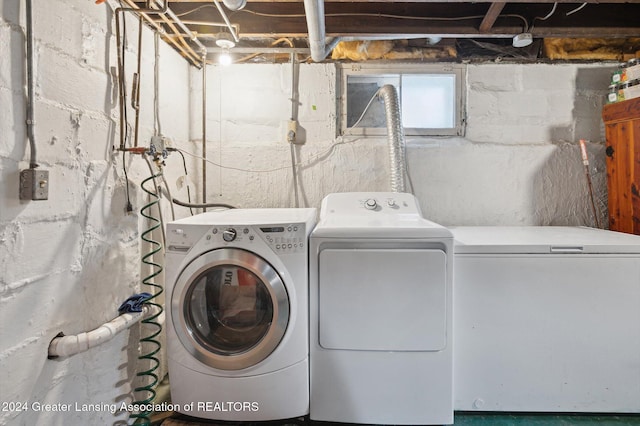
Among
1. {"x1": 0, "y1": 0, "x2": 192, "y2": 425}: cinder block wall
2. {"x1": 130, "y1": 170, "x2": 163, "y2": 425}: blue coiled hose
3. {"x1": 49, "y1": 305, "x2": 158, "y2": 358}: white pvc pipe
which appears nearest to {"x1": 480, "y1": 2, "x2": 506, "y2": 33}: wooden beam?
{"x1": 0, "y1": 0, "x2": 192, "y2": 425}: cinder block wall

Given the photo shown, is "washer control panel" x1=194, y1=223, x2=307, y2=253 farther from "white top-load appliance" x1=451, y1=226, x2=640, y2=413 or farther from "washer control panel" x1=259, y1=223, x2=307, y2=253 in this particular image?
"white top-load appliance" x1=451, y1=226, x2=640, y2=413

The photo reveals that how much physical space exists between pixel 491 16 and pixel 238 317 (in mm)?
2172

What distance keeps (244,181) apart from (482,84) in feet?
6.21

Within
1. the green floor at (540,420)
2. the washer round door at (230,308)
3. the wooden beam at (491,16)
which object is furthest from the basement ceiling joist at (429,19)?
the green floor at (540,420)

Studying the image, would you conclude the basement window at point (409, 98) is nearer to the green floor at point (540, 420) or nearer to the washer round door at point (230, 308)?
the washer round door at point (230, 308)

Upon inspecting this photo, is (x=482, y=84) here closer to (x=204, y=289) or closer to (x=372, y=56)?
(x=372, y=56)

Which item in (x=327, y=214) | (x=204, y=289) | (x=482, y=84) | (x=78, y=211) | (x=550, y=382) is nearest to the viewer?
(x=78, y=211)

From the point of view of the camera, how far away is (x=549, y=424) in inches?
63.8

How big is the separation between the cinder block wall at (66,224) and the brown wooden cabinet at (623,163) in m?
2.94

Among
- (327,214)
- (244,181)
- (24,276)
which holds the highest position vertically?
(244,181)

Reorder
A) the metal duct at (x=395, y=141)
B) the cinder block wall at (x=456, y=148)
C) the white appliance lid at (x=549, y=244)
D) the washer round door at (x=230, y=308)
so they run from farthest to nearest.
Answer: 1. the cinder block wall at (x=456, y=148)
2. the metal duct at (x=395, y=141)
3. the white appliance lid at (x=549, y=244)
4. the washer round door at (x=230, y=308)

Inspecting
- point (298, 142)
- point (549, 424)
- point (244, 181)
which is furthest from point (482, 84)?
point (549, 424)

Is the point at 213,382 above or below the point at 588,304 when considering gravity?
below

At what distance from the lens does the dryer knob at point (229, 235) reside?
1.48m
